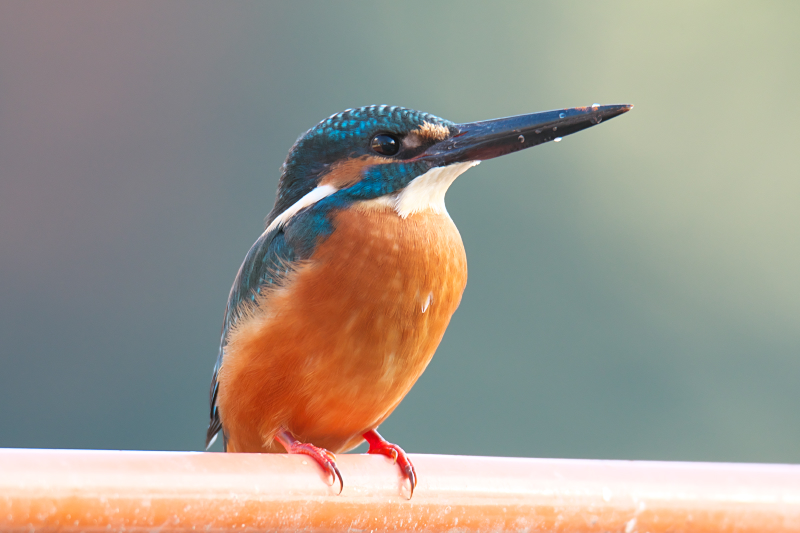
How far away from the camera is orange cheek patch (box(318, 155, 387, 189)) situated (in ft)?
3.24

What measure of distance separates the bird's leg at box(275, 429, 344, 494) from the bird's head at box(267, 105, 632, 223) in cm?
30

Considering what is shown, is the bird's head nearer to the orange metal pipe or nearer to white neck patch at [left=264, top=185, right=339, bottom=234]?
white neck patch at [left=264, top=185, right=339, bottom=234]

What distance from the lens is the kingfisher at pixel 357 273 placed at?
93cm

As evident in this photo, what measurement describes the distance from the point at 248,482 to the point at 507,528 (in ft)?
0.81

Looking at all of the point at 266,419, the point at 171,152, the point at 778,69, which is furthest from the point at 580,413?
the point at 266,419

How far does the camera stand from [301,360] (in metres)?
0.94

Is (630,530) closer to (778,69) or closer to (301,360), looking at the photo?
(301,360)

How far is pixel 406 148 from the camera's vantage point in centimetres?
99

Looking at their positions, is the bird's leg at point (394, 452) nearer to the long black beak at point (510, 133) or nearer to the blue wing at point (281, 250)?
the blue wing at point (281, 250)

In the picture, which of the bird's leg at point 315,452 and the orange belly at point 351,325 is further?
the orange belly at point 351,325

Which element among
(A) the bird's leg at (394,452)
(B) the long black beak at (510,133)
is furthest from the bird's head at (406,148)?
(A) the bird's leg at (394,452)

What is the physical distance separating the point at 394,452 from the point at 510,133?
16.3 inches

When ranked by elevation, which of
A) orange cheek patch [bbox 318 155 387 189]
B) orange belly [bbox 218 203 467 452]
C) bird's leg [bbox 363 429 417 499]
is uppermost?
orange cheek patch [bbox 318 155 387 189]

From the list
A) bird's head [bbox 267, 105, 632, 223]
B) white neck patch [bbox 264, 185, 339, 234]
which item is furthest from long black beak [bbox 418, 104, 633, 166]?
white neck patch [bbox 264, 185, 339, 234]
